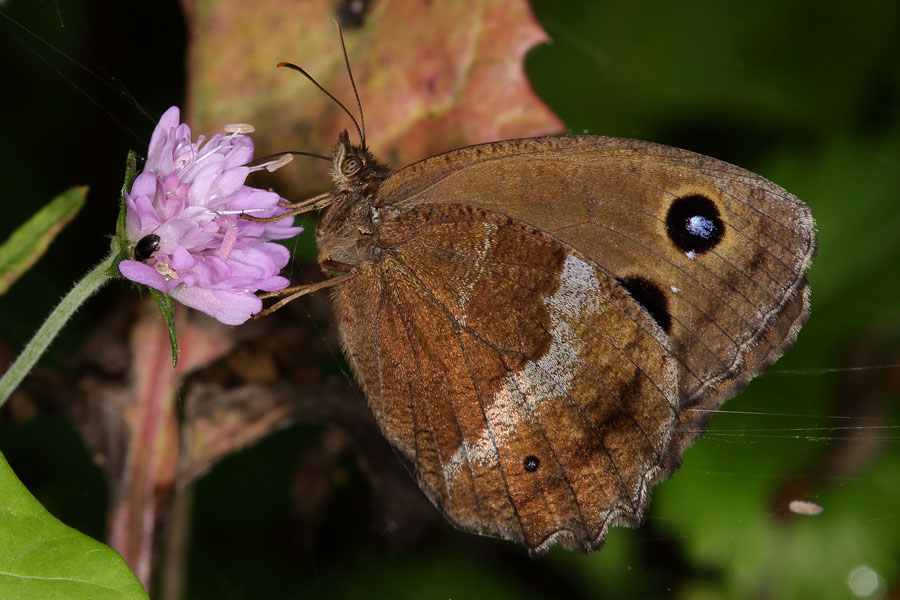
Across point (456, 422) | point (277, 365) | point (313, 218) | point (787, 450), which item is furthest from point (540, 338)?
point (787, 450)

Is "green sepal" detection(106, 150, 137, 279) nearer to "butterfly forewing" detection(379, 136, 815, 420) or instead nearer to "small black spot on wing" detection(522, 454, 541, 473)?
"butterfly forewing" detection(379, 136, 815, 420)

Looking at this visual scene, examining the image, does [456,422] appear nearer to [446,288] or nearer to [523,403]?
[523,403]

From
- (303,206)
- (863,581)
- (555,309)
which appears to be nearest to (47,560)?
(303,206)

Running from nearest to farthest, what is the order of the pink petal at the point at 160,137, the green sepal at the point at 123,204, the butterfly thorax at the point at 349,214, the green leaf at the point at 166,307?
the green leaf at the point at 166,307 → the green sepal at the point at 123,204 → the pink petal at the point at 160,137 → the butterfly thorax at the point at 349,214

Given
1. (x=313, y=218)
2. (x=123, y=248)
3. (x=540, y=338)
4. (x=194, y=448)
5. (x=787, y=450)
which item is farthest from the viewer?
(x=787, y=450)

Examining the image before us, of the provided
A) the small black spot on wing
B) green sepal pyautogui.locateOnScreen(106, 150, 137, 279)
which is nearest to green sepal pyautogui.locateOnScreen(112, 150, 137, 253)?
green sepal pyautogui.locateOnScreen(106, 150, 137, 279)

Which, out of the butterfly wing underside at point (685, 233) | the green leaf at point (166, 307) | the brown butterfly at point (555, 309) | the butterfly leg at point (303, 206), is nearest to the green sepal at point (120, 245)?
the green leaf at point (166, 307)

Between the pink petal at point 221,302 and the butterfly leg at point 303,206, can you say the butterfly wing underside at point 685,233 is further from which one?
the pink petal at point 221,302

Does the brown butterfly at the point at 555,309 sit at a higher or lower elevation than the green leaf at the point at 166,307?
lower
